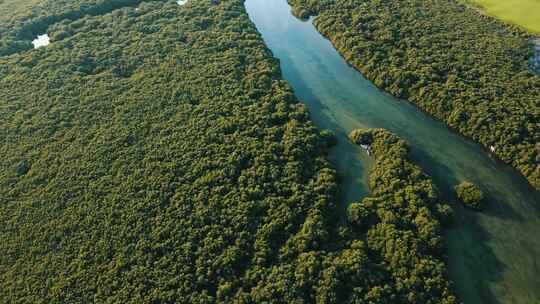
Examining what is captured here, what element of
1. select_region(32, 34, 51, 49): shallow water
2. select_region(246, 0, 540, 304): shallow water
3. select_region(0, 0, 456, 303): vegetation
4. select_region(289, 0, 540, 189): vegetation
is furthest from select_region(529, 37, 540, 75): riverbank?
select_region(32, 34, 51, 49): shallow water

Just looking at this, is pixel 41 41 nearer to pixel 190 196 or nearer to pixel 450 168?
pixel 190 196

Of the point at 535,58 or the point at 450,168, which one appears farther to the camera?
the point at 535,58

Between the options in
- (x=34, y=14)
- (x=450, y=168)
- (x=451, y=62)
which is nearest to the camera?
(x=450, y=168)

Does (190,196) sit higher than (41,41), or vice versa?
(41,41)

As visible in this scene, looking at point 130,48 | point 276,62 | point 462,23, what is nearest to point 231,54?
point 276,62

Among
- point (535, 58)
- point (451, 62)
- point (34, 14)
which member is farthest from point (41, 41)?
point (535, 58)

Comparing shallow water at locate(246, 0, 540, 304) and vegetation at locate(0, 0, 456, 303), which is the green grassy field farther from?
vegetation at locate(0, 0, 456, 303)

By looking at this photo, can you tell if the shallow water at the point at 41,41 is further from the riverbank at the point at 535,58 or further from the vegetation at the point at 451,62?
the riverbank at the point at 535,58

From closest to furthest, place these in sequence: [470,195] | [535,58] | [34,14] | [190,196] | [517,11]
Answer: [470,195]
[190,196]
[535,58]
[517,11]
[34,14]
